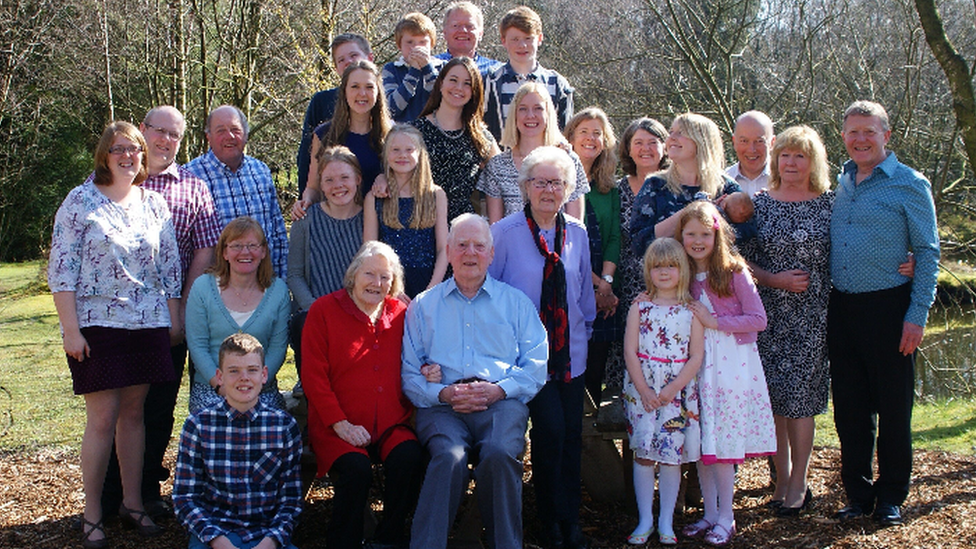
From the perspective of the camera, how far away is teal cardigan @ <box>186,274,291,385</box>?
13.7ft

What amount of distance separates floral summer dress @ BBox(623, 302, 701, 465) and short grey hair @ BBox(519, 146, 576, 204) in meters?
Result: 0.74

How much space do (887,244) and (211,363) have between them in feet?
11.7

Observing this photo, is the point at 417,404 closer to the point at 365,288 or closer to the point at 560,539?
the point at 365,288

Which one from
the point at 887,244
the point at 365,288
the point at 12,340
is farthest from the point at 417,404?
the point at 12,340

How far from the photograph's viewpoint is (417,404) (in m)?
3.99

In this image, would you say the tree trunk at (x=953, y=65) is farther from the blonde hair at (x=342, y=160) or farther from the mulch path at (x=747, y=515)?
the blonde hair at (x=342, y=160)

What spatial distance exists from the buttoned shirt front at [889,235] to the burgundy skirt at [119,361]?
3.60 metres

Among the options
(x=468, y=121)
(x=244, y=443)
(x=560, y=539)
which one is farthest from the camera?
(x=468, y=121)

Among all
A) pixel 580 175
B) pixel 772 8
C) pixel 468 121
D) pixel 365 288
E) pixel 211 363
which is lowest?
pixel 211 363

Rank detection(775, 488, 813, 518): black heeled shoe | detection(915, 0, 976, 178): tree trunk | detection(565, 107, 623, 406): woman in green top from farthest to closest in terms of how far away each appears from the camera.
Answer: detection(915, 0, 976, 178): tree trunk < detection(565, 107, 623, 406): woman in green top < detection(775, 488, 813, 518): black heeled shoe

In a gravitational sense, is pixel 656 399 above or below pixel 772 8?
below

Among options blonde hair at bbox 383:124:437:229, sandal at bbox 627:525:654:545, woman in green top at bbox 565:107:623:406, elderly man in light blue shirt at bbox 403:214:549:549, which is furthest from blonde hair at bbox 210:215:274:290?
sandal at bbox 627:525:654:545

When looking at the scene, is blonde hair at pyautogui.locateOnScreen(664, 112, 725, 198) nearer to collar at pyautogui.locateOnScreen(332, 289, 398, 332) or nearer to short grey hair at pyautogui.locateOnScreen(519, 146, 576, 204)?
short grey hair at pyautogui.locateOnScreen(519, 146, 576, 204)

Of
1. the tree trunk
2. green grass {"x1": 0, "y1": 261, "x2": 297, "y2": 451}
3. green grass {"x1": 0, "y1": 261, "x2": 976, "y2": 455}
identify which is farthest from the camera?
green grass {"x1": 0, "y1": 261, "x2": 297, "y2": 451}
